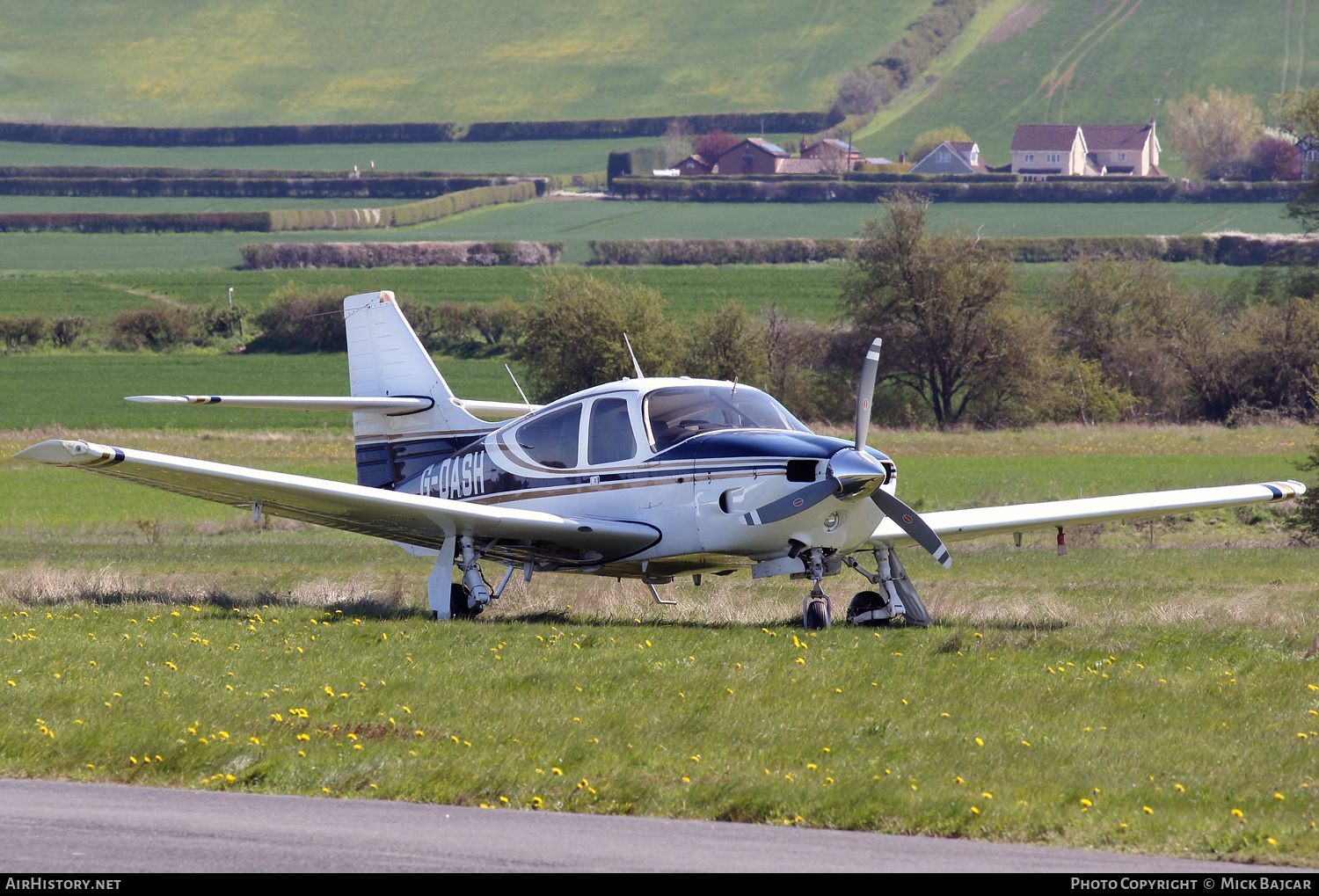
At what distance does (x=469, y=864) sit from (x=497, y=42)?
6257 inches

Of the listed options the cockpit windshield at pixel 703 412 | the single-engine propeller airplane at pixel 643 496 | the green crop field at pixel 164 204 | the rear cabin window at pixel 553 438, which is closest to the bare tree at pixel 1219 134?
the green crop field at pixel 164 204

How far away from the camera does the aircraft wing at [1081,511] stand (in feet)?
47.0

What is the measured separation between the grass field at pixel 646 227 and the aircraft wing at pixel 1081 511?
74552 mm

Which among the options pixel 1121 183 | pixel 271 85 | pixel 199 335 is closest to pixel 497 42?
pixel 271 85

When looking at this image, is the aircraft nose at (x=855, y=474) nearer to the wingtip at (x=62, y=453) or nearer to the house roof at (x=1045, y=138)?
the wingtip at (x=62, y=453)

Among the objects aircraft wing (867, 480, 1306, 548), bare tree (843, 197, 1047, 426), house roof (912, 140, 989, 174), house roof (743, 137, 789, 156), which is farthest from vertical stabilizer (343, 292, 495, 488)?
house roof (743, 137, 789, 156)

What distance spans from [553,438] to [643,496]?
1.40 m

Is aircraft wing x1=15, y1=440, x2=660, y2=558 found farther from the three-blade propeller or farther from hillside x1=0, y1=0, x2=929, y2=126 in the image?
hillside x1=0, y1=0, x2=929, y2=126

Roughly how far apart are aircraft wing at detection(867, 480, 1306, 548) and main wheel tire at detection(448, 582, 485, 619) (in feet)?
14.0

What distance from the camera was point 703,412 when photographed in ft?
43.5

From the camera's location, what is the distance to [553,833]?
655cm

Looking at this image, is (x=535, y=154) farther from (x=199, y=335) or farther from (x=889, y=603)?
(x=889, y=603)

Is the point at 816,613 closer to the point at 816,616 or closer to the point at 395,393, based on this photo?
the point at 816,616

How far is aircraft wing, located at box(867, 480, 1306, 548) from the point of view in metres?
14.3
